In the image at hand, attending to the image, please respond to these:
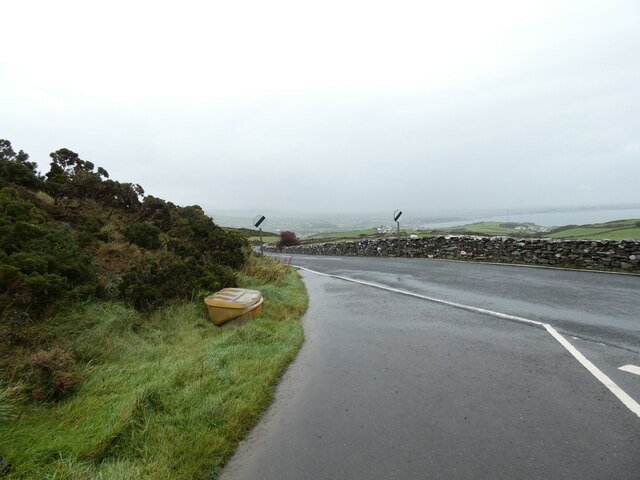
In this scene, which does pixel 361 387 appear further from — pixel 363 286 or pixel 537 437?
pixel 363 286

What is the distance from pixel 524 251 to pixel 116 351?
15.1m

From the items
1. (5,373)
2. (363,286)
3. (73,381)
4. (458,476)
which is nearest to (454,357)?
(458,476)

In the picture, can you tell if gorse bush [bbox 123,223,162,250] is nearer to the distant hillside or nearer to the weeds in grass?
the distant hillside

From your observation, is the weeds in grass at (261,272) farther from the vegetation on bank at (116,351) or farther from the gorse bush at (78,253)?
the vegetation on bank at (116,351)

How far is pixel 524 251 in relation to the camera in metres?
14.6

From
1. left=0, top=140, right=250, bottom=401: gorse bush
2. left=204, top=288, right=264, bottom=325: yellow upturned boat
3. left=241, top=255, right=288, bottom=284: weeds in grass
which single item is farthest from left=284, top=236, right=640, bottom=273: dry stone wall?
left=204, top=288, right=264, bottom=325: yellow upturned boat

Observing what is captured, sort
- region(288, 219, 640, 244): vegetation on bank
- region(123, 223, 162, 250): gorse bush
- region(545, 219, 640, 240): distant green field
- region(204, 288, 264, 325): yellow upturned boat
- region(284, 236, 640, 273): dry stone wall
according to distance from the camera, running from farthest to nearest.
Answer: region(288, 219, 640, 244): vegetation on bank < region(545, 219, 640, 240): distant green field < region(284, 236, 640, 273): dry stone wall < region(123, 223, 162, 250): gorse bush < region(204, 288, 264, 325): yellow upturned boat

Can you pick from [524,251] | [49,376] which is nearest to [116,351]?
[49,376]

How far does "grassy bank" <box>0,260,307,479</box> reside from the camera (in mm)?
2783

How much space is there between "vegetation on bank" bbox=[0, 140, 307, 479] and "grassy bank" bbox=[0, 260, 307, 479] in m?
0.01

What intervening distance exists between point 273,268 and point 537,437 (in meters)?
10.5

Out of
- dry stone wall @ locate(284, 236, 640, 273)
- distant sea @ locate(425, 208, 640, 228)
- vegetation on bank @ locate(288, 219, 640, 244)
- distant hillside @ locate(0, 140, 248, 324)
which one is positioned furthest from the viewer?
distant sea @ locate(425, 208, 640, 228)

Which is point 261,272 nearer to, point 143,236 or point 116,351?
point 143,236

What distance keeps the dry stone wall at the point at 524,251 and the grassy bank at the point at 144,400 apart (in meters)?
11.5
